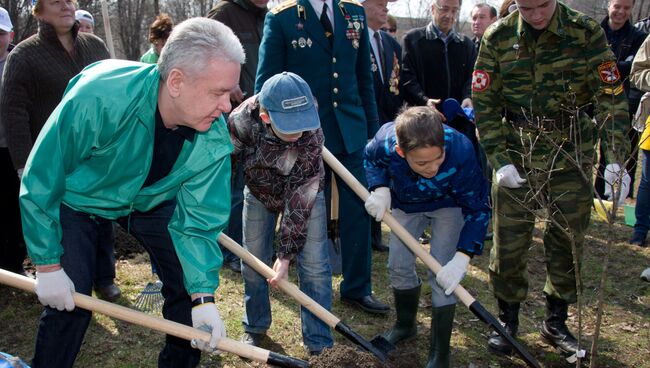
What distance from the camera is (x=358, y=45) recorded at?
4289 mm

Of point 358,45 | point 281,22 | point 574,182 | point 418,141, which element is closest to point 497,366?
point 574,182

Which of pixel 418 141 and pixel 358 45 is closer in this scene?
pixel 418 141

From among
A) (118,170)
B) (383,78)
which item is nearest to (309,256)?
(118,170)

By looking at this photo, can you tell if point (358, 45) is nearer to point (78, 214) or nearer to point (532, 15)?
point (532, 15)

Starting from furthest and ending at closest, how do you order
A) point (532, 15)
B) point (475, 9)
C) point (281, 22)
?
point (475, 9), point (281, 22), point (532, 15)

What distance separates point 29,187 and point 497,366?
9.17 ft

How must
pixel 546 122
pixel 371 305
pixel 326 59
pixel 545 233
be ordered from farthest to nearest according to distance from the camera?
pixel 371 305
pixel 326 59
pixel 545 233
pixel 546 122

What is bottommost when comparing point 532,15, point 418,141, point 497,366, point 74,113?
point 497,366

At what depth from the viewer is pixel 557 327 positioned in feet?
12.7

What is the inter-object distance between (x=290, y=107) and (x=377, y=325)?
1896 mm

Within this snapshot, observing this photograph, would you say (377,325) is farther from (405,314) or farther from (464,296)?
(464,296)

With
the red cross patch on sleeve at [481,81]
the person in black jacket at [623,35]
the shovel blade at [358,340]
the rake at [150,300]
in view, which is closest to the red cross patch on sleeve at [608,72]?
the red cross patch on sleeve at [481,81]

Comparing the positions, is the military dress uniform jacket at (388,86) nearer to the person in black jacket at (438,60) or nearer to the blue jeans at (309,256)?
the person in black jacket at (438,60)

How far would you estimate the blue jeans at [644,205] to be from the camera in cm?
591
